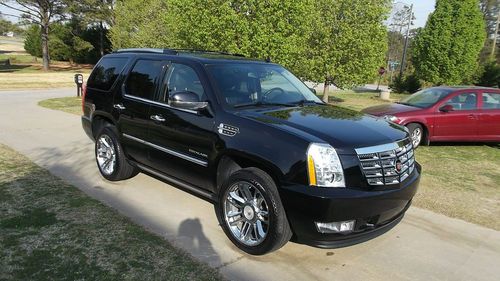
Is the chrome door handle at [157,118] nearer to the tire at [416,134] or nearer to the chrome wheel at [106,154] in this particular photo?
the chrome wheel at [106,154]

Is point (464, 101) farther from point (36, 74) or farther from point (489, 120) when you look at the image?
point (36, 74)

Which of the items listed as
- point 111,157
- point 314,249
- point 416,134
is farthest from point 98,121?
point 416,134

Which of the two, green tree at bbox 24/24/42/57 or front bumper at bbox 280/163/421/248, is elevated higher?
green tree at bbox 24/24/42/57

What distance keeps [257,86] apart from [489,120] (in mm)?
7104

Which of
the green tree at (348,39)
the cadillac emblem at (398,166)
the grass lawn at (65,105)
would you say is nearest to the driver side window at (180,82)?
the cadillac emblem at (398,166)

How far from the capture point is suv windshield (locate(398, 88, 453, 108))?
9767 mm

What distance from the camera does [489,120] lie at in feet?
31.4

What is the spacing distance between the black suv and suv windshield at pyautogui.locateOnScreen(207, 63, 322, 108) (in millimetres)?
16

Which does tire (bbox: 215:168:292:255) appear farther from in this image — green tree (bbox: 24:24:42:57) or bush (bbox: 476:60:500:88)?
green tree (bbox: 24:24:42:57)

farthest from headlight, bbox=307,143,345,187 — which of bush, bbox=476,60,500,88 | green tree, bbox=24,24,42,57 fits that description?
green tree, bbox=24,24,42,57

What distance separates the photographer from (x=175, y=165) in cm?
480

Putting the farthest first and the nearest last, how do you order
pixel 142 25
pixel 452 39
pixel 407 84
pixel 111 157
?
pixel 407 84 < pixel 452 39 < pixel 142 25 < pixel 111 157

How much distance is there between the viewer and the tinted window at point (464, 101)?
9633 mm

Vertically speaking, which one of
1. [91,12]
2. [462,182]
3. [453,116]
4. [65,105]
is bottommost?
[65,105]
